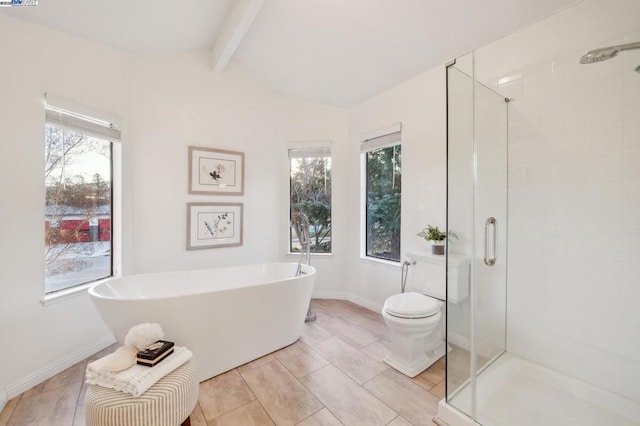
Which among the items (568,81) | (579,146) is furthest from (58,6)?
(579,146)

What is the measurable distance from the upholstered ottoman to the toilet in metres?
1.45

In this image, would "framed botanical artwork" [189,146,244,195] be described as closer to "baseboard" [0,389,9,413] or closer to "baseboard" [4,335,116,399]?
"baseboard" [4,335,116,399]

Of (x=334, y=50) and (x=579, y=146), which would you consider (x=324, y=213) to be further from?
(x=579, y=146)

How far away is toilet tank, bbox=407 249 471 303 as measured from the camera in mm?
1675

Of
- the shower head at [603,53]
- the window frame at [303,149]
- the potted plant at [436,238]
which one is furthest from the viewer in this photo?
the window frame at [303,149]

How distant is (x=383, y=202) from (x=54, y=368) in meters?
3.38

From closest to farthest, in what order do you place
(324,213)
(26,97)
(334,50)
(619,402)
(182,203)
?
1. (619,402)
2. (26,97)
3. (334,50)
4. (182,203)
5. (324,213)

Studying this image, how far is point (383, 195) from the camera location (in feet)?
11.1

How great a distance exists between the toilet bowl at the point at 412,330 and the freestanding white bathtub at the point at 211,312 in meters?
0.82

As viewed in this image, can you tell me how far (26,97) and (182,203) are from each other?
1.42 metres

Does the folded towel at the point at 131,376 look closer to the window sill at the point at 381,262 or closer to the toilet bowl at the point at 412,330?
the toilet bowl at the point at 412,330

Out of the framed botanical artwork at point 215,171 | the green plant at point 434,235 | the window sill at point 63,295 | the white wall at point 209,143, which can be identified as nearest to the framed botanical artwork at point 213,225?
the white wall at point 209,143

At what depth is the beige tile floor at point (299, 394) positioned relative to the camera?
1.64 m

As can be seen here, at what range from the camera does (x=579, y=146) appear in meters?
1.80
